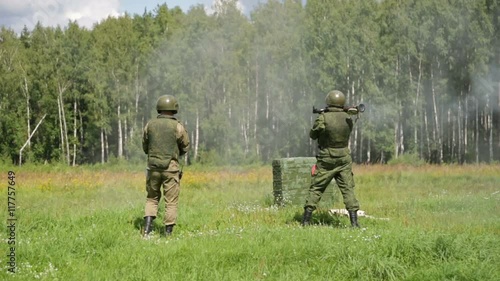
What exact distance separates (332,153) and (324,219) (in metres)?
1.12

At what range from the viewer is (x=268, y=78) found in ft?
109

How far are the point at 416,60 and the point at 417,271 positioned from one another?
91.9ft

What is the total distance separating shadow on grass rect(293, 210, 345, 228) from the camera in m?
7.65

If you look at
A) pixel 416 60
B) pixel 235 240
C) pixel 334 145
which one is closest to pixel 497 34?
pixel 416 60

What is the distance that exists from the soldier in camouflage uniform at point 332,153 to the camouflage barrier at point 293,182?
2.32 m

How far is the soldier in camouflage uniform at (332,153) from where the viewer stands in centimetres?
758

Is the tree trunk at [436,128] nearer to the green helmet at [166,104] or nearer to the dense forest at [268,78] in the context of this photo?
the dense forest at [268,78]

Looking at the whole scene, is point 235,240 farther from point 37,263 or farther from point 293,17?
point 293,17

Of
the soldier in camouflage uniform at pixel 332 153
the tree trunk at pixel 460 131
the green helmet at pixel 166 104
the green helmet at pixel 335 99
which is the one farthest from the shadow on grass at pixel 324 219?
the tree trunk at pixel 460 131

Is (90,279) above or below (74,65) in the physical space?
below

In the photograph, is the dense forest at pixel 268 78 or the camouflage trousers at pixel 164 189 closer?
the camouflage trousers at pixel 164 189

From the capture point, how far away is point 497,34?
90.5 feet

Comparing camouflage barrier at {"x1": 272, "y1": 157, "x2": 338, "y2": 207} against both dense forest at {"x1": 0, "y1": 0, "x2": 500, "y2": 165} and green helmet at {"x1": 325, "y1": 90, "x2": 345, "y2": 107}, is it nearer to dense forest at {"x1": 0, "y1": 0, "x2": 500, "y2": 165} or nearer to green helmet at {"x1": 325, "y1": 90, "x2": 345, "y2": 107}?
green helmet at {"x1": 325, "y1": 90, "x2": 345, "y2": 107}

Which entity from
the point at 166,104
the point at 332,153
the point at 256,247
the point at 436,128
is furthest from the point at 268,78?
the point at 256,247
